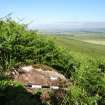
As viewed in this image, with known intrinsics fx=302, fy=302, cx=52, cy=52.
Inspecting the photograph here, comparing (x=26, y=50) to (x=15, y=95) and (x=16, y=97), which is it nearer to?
(x=15, y=95)

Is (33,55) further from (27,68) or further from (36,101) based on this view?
(36,101)

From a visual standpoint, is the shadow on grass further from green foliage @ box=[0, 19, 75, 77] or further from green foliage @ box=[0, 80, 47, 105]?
green foliage @ box=[0, 19, 75, 77]

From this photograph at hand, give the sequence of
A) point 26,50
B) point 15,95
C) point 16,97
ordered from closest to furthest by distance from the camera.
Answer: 1. point 16,97
2. point 15,95
3. point 26,50

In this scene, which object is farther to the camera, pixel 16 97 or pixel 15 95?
pixel 15 95

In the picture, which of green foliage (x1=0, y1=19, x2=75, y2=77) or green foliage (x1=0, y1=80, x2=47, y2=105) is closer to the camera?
green foliage (x1=0, y1=80, x2=47, y2=105)

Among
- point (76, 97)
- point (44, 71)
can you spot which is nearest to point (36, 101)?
point (76, 97)

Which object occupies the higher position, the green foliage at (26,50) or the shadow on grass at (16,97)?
the green foliage at (26,50)

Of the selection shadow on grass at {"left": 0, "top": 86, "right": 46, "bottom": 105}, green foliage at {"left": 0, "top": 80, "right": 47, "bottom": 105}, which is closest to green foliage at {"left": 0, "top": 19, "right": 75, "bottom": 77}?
green foliage at {"left": 0, "top": 80, "right": 47, "bottom": 105}

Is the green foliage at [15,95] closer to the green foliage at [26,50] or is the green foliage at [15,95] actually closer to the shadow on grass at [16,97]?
the shadow on grass at [16,97]

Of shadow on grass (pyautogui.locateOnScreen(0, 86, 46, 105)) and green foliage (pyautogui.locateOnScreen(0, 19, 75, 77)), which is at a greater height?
green foliage (pyautogui.locateOnScreen(0, 19, 75, 77))

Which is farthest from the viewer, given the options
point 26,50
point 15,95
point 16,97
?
point 26,50

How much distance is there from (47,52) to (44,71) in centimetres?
126

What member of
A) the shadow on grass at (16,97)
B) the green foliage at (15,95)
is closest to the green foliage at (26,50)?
the green foliage at (15,95)

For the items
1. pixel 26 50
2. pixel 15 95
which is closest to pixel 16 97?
pixel 15 95
